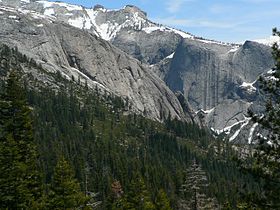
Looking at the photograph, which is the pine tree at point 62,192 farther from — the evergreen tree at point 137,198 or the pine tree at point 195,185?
the evergreen tree at point 137,198

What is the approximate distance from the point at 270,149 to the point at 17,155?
1658 centimetres


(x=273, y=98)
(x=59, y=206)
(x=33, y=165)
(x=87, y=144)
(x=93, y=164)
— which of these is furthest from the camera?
(x=87, y=144)

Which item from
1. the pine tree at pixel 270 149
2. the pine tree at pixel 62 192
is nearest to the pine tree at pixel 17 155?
the pine tree at pixel 62 192

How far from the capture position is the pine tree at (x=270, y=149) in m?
22.4

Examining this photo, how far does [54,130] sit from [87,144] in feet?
52.3

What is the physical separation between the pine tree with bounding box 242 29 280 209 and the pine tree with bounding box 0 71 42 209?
1495 cm

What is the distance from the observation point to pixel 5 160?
29531mm

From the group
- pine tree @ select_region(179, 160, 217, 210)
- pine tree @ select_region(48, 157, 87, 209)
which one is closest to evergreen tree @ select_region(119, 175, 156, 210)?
pine tree @ select_region(179, 160, 217, 210)

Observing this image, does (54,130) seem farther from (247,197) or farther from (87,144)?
(247,197)

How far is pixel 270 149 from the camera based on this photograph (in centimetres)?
2297

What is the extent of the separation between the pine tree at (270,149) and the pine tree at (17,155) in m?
14.9

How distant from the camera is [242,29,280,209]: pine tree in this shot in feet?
73.5

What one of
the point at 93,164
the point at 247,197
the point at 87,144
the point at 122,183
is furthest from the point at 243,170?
the point at 87,144

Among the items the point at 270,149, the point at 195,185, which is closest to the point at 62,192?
the point at 195,185
